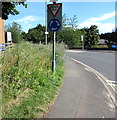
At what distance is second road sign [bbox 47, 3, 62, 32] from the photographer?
4988 millimetres

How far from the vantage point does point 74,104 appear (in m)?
3.51

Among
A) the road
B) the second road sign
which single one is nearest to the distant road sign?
the second road sign

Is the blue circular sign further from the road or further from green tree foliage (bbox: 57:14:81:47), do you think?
green tree foliage (bbox: 57:14:81:47)

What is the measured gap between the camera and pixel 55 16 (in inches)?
199

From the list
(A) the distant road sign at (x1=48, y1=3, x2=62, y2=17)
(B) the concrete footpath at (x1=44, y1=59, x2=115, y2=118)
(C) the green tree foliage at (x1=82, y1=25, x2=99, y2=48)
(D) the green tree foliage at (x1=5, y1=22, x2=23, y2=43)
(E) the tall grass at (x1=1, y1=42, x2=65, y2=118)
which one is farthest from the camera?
(C) the green tree foliage at (x1=82, y1=25, x2=99, y2=48)

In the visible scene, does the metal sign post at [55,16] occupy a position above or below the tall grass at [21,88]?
above

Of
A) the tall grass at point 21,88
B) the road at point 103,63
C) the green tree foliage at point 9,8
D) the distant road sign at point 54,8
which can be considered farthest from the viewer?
A: the road at point 103,63

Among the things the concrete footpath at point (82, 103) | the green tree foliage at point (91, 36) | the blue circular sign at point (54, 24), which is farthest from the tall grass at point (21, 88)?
the green tree foliage at point (91, 36)

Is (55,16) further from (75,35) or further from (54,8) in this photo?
(75,35)

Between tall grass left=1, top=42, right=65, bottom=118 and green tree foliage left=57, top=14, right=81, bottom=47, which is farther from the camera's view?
green tree foliage left=57, top=14, right=81, bottom=47

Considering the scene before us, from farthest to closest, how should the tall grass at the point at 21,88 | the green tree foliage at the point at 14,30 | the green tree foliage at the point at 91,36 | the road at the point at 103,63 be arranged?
the green tree foliage at the point at 91,36, the green tree foliage at the point at 14,30, the road at the point at 103,63, the tall grass at the point at 21,88

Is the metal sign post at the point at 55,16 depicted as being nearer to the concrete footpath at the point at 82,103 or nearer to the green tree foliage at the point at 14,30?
the concrete footpath at the point at 82,103

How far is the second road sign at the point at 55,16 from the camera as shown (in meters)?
4.99

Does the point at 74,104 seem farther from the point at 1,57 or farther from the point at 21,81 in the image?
the point at 1,57
